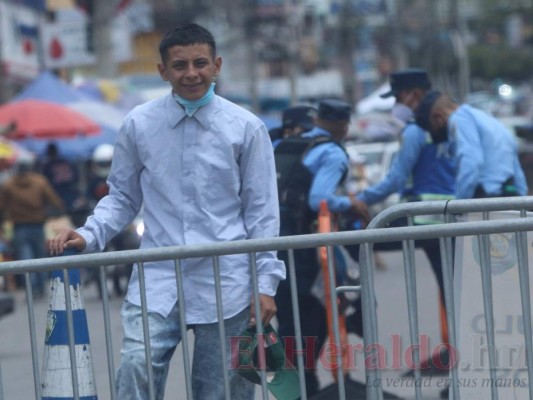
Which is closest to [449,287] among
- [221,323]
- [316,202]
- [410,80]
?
[221,323]

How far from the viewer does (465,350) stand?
16.0ft

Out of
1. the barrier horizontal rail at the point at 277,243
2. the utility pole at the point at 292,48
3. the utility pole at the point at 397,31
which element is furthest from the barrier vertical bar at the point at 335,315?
the utility pole at the point at 397,31

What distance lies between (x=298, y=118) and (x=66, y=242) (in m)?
3.79

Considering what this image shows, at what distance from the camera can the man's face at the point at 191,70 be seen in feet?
16.4

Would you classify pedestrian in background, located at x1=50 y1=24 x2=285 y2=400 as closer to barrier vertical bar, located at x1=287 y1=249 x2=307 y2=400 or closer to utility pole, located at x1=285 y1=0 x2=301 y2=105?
barrier vertical bar, located at x1=287 y1=249 x2=307 y2=400

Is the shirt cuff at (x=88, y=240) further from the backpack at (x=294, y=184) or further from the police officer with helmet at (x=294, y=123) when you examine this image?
the police officer with helmet at (x=294, y=123)

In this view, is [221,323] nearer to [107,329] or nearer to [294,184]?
[107,329]

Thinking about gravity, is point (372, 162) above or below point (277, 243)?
above

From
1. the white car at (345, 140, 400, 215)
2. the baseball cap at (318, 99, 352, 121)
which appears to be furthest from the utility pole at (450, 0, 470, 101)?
the baseball cap at (318, 99, 352, 121)

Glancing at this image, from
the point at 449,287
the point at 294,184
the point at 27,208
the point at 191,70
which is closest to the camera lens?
the point at 449,287

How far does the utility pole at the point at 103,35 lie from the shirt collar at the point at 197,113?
97.6ft

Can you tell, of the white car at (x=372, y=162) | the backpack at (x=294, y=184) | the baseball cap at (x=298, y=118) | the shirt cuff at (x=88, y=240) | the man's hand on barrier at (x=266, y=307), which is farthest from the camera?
the white car at (x=372, y=162)

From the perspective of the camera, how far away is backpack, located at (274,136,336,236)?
7875 mm

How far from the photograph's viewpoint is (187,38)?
16.5 feet
